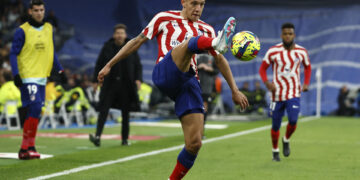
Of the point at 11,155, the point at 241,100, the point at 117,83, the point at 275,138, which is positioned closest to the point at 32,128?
the point at 11,155

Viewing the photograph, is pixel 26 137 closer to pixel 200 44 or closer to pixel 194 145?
pixel 194 145

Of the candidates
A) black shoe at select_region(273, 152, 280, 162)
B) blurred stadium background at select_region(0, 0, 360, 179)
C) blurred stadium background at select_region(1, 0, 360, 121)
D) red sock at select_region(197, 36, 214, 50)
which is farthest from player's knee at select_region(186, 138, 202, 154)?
blurred stadium background at select_region(1, 0, 360, 121)

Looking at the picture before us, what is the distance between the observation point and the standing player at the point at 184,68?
17.5ft

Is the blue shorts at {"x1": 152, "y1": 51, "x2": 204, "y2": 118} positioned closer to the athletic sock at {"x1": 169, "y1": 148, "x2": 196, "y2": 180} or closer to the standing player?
the standing player

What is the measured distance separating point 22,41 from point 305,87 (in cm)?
457

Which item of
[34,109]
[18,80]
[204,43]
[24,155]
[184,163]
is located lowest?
[24,155]

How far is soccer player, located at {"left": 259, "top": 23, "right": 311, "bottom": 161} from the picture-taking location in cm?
916

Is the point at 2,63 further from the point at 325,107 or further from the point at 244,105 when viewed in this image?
the point at 244,105

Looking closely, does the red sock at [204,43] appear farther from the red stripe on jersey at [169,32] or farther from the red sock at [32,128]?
the red sock at [32,128]

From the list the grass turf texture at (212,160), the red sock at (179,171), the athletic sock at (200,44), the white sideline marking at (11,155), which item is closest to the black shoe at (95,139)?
the grass turf texture at (212,160)

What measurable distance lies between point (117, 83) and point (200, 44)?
6576 mm

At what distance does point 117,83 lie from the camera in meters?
11.4

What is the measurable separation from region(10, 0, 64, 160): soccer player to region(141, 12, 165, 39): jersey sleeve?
136 inches

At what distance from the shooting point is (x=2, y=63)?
65.7ft
